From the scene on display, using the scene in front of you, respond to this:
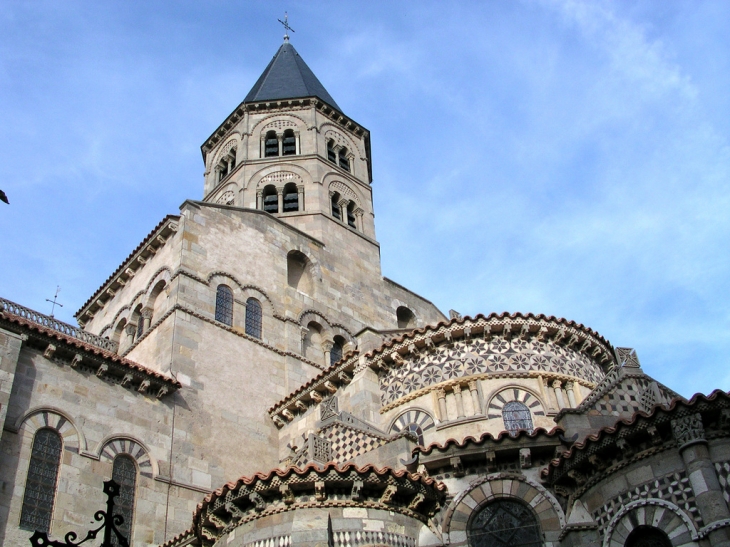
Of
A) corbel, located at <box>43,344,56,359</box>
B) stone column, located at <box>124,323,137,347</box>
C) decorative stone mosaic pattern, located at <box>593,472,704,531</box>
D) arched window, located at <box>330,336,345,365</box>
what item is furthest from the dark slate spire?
decorative stone mosaic pattern, located at <box>593,472,704,531</box>

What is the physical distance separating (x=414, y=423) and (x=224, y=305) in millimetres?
7774

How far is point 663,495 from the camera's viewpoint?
38.3 ft

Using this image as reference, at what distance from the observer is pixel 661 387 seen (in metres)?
16.0

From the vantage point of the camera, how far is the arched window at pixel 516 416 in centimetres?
1605

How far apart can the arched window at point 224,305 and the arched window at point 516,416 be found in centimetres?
864

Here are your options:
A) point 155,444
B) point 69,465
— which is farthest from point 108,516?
point 155,444

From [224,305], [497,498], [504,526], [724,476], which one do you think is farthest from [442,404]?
[224,305]

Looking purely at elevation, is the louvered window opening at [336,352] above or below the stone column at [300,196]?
below

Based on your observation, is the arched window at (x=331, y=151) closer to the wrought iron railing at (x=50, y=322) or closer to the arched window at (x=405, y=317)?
the arched window at (x=405, y=317)

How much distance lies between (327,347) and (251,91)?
1571 cm

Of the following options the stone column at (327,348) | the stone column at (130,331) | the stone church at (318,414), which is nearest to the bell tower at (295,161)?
the stone church at (318,414)

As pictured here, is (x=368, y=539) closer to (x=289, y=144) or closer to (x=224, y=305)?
(x=224, y=305)

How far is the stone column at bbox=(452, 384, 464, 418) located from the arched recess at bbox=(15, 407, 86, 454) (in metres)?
7.60

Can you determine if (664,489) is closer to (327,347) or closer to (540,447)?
(540,447)
